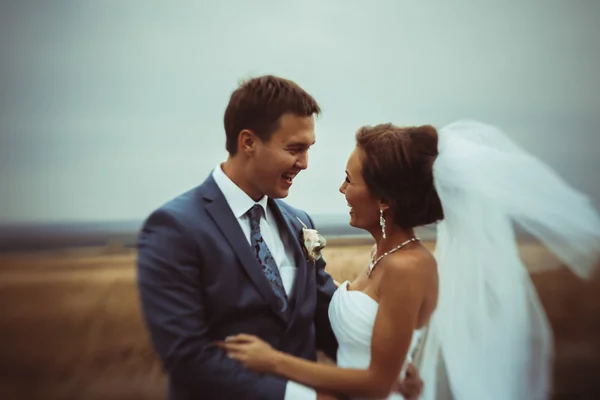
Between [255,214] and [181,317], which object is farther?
[255,214]

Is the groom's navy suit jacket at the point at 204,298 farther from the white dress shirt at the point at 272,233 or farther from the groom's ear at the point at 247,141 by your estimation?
the groom's ear at the point at 247,141

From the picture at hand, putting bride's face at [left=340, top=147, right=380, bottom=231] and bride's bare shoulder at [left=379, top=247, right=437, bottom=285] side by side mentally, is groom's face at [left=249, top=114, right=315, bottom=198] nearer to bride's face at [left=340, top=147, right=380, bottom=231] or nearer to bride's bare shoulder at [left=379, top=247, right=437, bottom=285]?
bride's face at [left=340, top=147, right=380, bottom=231]

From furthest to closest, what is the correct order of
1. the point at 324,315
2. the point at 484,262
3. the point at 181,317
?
the point at 324,315 → the point at 484,262 → the point at 181,317

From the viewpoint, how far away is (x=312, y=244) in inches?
80.5

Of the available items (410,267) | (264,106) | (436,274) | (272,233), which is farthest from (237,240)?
(436,274)

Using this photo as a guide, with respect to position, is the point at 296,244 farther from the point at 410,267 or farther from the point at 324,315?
the point at 410,267

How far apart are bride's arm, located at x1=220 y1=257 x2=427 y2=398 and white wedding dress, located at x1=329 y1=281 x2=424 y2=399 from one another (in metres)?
0.05

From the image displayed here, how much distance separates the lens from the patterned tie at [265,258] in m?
1.93

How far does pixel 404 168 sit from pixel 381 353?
0.58 metres

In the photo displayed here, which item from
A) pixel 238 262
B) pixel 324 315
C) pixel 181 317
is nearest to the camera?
pixel 181 317

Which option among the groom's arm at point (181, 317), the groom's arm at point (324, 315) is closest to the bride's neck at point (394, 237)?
the groom's arm at point (324, 315)

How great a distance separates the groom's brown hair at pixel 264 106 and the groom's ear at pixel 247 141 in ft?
0.04

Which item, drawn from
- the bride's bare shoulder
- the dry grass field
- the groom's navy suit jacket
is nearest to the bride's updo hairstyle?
the bride's bare shoulder

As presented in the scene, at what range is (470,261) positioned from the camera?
6.46 ft
